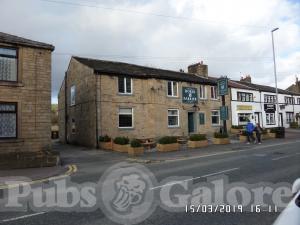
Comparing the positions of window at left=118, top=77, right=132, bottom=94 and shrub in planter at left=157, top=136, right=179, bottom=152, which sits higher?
window at left=118, top=77, right=132, bottom=94

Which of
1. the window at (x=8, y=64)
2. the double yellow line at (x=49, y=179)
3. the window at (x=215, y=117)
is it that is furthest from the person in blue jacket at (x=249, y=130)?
the window at (x=8, y=64)

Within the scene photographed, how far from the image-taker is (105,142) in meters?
24.6

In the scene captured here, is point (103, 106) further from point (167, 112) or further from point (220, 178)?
point (220, 178)

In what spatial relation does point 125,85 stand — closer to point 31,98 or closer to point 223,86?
point 223,86

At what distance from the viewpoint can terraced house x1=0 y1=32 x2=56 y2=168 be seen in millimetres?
16609

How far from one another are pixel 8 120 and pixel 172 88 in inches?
679

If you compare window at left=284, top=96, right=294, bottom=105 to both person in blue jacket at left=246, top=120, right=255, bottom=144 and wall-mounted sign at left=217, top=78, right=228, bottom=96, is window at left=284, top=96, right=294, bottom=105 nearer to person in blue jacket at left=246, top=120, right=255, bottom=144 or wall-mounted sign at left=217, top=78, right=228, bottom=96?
wall-mounted sign at left=217, top=78, right=228, bottom=96

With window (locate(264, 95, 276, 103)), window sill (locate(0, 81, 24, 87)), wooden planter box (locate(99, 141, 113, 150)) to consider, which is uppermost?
window (locate(264, 95, 276, 103))

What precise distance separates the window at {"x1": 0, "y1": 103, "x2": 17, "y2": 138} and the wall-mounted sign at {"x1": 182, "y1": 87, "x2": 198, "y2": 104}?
708 inches

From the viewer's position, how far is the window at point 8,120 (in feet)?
54.3

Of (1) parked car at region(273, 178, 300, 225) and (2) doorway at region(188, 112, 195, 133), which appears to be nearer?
(1) parked car at region(273, 178, 300, 225)

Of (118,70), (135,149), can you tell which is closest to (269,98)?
(118,70)

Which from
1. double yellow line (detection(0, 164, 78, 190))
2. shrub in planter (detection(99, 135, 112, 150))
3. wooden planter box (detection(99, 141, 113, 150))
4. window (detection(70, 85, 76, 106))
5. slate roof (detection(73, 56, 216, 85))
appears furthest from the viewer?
window (detection(70, 85, 76, 106))

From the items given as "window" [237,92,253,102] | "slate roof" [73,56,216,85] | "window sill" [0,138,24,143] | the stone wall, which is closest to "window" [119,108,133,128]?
"slate roof" [73,56,216,85]
